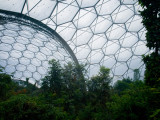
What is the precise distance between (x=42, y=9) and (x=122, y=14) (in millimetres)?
12087

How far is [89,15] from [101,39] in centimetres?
573

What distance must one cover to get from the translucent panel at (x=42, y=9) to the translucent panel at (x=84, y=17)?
157 inches

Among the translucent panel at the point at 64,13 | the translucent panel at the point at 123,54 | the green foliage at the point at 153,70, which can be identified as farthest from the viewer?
the translucent panel at the point at 123,54

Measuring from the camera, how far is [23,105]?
6465mm

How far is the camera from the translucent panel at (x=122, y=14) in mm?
16389

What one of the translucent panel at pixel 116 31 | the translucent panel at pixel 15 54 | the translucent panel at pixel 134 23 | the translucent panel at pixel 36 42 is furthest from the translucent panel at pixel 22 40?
the translucent panel at pixel 134 23

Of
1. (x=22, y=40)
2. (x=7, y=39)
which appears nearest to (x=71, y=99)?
(x=22, y=40)

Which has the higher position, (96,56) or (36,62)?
(96,56)

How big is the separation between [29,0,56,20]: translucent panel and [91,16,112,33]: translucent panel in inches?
285

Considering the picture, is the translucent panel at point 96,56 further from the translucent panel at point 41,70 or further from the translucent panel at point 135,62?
the translucent panel at point 41,70

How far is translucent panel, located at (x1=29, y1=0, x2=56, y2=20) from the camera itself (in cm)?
1284

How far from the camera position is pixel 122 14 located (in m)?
17.1

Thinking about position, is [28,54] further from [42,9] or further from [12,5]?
[42,9]

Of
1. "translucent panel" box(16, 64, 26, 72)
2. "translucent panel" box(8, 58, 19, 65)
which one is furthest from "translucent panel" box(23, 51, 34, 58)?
"translucent panel" box(16, 64, 26, 72)
